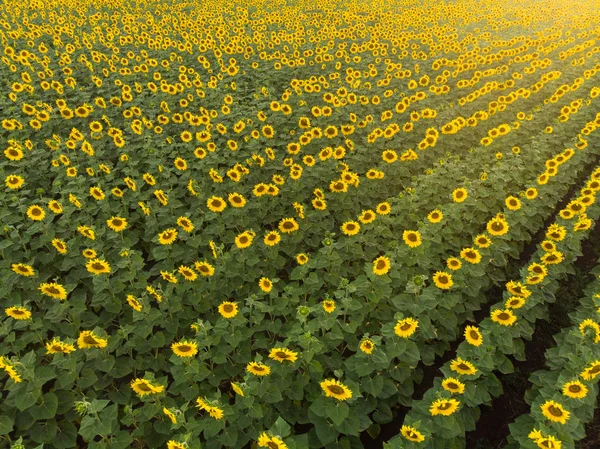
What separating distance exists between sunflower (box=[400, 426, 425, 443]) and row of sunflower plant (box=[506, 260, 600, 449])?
0.95 metres

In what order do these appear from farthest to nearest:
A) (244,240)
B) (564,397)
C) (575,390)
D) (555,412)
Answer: (244,240)
(564,397)
(575,390)
(555,412)

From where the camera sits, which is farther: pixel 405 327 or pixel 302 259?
pixel 302 259

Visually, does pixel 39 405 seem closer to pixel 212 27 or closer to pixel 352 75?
pixel 352 75

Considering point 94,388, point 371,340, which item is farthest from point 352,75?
point 94,388

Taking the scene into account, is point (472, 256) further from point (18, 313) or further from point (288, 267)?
point (18, 313)

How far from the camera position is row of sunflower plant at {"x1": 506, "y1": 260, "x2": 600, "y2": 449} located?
3447mm

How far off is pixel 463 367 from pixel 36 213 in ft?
19.8

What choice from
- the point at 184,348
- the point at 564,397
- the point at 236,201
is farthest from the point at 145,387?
the point at 564,397

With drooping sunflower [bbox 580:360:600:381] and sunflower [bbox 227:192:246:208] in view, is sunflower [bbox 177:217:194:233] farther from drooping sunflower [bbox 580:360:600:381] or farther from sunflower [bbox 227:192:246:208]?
drooping sunflower [bbox 580:360:600:381]

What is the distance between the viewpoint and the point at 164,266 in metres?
5.62

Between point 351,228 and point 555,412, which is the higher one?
point 351,228

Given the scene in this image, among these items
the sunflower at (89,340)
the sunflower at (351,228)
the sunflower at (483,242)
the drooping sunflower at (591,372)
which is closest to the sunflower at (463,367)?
the drooping sunflower at (591,372)

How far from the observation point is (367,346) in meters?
4.04

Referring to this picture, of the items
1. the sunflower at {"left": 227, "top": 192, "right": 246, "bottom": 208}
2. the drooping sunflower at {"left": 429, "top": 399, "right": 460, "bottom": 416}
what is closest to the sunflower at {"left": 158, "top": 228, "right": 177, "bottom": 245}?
the sunflower at {"left": 227, "top": 192, "right": 246, "bottom": 208}
